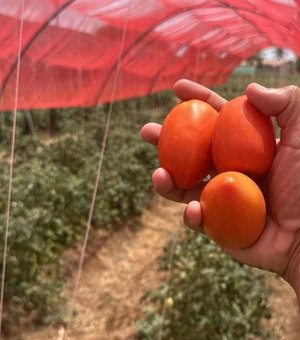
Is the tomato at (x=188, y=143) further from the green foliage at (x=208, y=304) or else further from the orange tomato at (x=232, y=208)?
the green foliage at (x=208, y=304)

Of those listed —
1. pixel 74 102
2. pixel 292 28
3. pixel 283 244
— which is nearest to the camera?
pixel 283 244

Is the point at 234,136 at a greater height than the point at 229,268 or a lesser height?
greater

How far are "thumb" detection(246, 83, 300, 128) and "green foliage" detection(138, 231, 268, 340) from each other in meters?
1.74

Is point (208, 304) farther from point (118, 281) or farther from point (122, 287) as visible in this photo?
point (118, 281)

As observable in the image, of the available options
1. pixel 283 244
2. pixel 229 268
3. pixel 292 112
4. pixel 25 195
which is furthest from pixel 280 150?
pixel 25 195

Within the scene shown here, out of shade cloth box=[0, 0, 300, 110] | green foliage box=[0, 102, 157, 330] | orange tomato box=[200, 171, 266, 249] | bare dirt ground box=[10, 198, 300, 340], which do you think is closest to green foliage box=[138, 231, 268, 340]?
bare dirt ground box=[10, 198, 300, 340]

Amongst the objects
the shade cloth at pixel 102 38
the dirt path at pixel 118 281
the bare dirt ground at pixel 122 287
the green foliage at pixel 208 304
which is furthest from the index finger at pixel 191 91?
the dirt path at pixel 118 281

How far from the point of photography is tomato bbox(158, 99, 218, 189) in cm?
124

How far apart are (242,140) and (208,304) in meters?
1.91

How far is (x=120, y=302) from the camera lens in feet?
13.1

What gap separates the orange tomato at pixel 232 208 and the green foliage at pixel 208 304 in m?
1.73

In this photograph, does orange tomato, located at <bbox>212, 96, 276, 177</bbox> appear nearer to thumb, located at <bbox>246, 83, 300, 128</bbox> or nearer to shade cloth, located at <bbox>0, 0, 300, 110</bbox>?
thumb, located at <bbox>246, 83, 300, 128</bbox>

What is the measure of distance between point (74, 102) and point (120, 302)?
161cm

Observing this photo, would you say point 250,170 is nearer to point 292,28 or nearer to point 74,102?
point 292,28
